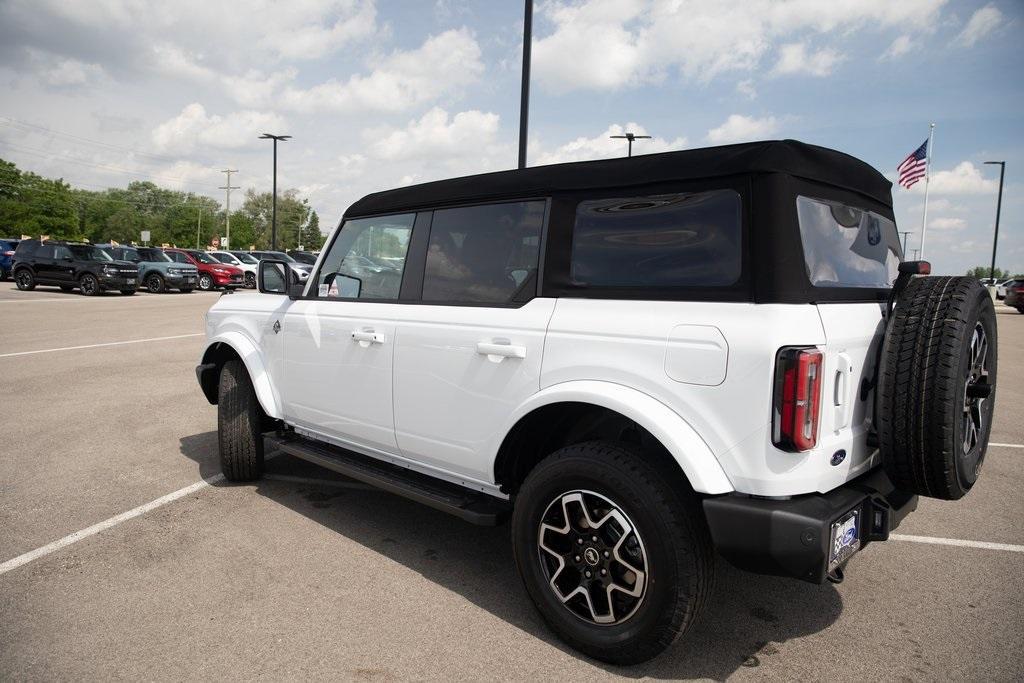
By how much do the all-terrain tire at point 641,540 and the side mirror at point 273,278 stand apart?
93.6 inches

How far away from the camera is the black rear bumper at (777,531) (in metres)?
2.27

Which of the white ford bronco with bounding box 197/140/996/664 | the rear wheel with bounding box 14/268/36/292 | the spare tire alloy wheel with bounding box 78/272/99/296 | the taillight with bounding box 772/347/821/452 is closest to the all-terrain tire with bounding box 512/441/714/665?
the white ford bronco with bounding box 197/140/996/664

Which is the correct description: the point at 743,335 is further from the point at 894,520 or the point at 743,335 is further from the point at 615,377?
the point at 894,520

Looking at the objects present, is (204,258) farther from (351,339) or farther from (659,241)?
(659,241)

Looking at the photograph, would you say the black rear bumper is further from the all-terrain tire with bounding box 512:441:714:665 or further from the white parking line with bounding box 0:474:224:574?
the white parking line with bounding box 0:474:224:574

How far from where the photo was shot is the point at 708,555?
2.48 m

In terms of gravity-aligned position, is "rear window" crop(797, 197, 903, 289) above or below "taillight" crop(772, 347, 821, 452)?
above

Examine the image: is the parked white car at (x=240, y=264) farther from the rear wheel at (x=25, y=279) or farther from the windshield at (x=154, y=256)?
the rear wheel at (x=25, y=279)

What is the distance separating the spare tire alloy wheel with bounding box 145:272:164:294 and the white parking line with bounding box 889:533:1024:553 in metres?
28.5

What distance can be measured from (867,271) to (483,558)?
2383 millimetres

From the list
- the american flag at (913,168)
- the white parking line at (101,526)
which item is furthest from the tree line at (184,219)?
the white parking line at (101,526)

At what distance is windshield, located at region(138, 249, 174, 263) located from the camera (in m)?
27.7

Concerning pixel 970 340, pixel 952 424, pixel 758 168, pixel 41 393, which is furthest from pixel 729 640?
pixel 41 393

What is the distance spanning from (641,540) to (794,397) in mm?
754
